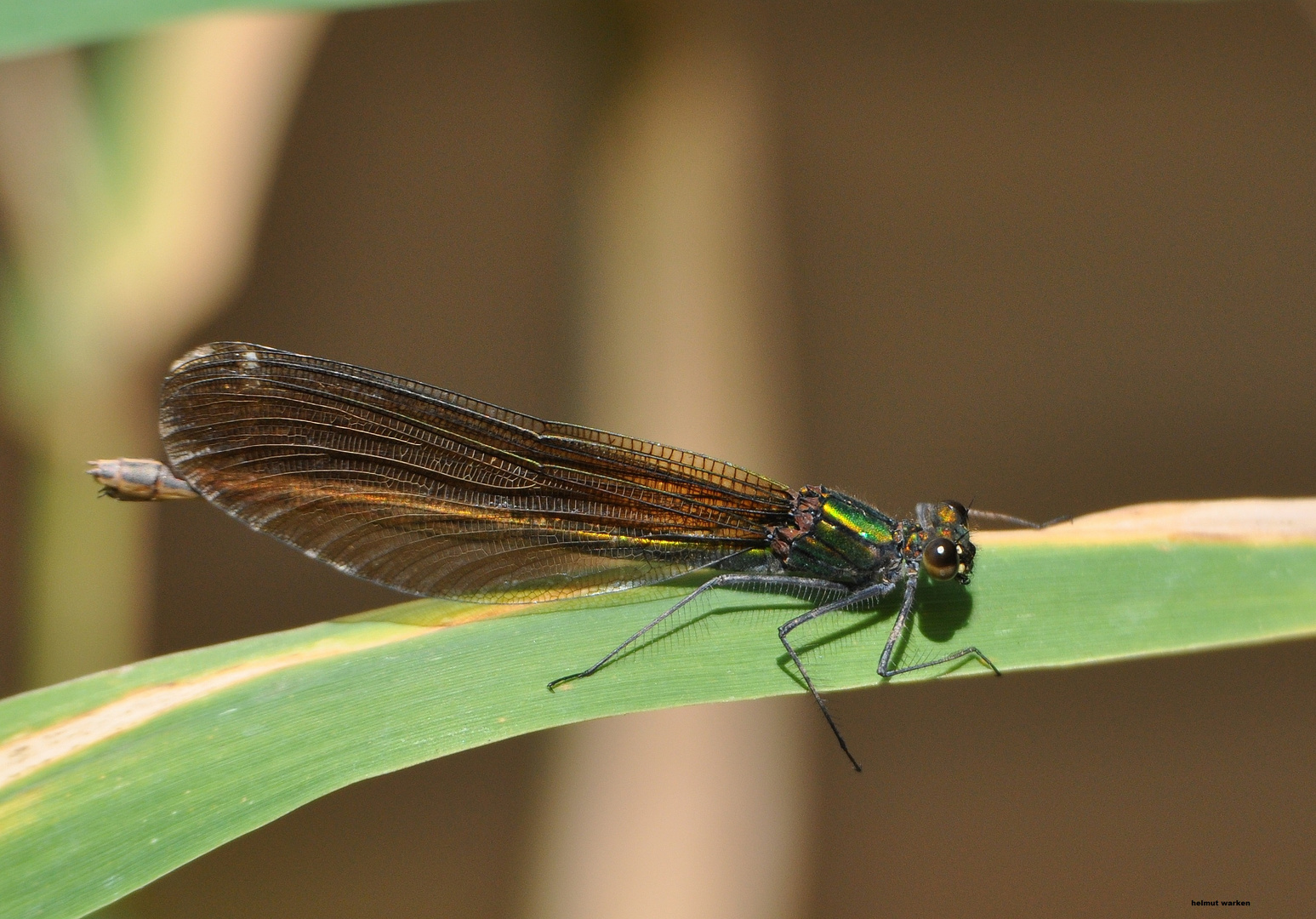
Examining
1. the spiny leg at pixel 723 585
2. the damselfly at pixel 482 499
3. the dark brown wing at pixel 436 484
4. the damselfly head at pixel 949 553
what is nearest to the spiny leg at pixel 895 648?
the damselfly at pixel 482 499

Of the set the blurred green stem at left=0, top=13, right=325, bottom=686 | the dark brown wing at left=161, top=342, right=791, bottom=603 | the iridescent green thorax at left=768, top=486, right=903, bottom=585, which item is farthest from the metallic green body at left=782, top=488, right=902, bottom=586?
the blurred green stem at left=0, top=13, right=325, bottom=686

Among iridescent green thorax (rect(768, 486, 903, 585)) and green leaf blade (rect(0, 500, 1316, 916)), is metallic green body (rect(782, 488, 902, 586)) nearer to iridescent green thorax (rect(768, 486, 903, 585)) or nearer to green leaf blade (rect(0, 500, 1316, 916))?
iridescent green thorax (rect(768, 486, 903, 585))

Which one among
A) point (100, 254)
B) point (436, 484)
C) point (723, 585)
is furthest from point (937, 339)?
point (100, 254)

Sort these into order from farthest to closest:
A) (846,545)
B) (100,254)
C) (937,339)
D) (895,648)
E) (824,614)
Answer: (937,339) → (100,254) → (846,545) → (824,614) → (895,648)

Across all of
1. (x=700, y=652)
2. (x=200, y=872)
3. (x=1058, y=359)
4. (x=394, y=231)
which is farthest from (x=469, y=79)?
(x=200, y=872)

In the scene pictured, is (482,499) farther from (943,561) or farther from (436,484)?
(943,561)

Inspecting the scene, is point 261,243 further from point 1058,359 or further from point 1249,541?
point 1249,541

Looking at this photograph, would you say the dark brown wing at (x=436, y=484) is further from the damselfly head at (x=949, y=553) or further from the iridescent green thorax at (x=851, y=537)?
the damselfly head at (x=949, y=553)
